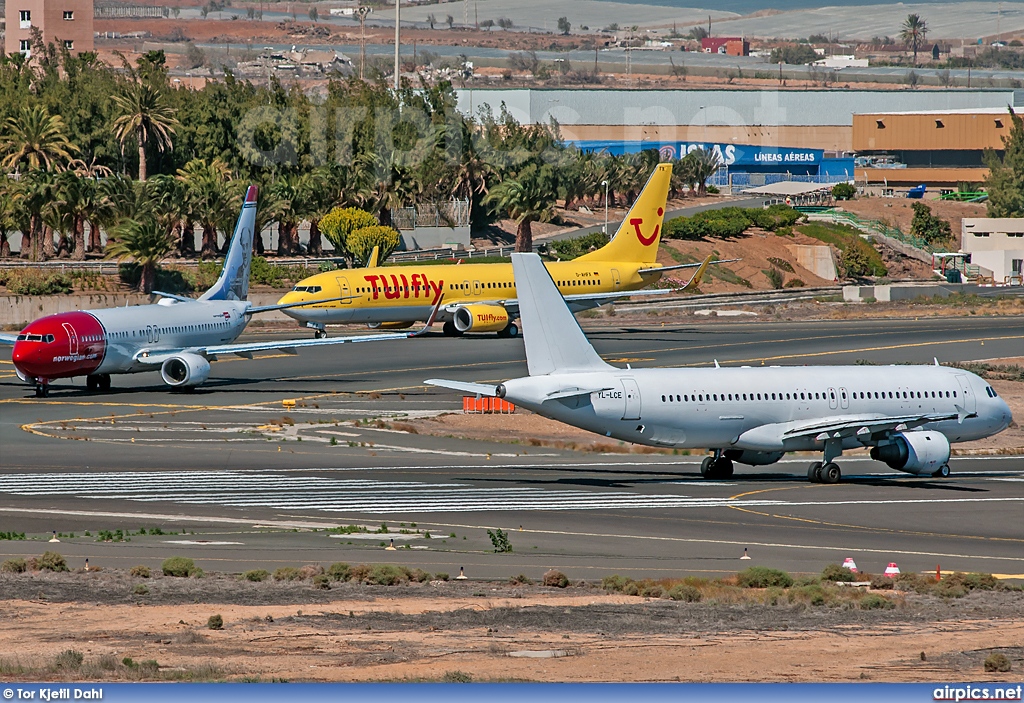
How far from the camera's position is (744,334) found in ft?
326

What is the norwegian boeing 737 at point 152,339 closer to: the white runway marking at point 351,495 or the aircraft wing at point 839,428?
the white runway marking at point 351,495

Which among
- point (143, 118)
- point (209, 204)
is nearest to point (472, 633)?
point (209, 204)

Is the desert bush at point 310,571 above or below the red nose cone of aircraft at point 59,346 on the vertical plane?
below

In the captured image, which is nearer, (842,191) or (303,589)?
(303,589)

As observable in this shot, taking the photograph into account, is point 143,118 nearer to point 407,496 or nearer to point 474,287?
point 474,287

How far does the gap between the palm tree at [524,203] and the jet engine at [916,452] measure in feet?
288

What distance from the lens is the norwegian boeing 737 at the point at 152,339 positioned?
6544 centimetres

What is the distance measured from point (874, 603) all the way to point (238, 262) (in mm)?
54174

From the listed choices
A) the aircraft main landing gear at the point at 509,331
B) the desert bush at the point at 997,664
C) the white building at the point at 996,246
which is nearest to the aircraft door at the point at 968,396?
the desert bush at the point at 997,664

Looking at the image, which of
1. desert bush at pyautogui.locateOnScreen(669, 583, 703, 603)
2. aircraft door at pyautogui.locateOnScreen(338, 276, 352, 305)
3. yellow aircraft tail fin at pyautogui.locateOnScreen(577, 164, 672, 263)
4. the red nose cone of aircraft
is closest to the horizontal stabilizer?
desert bush at pyautogui.locateOnScreen(669, 583, 703, 603)

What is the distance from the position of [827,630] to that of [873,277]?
124 metres

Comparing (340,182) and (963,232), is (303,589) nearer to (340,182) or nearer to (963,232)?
(340,182)

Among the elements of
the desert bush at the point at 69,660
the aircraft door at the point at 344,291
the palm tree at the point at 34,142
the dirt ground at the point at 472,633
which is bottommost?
the dirt ground at the point at 472,633

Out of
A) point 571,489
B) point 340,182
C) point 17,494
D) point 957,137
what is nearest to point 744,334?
point 340,182
